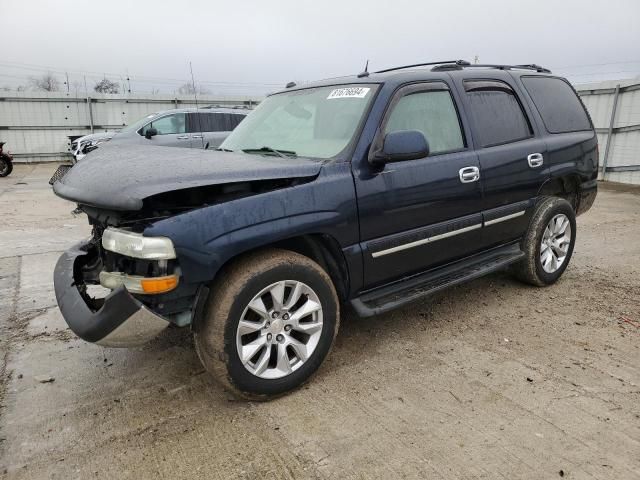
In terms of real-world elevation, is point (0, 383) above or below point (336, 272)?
below

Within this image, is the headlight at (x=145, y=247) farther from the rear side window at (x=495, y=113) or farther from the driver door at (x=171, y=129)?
the driver door at (x=171, y=129)

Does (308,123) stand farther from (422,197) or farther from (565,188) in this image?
(565,188)

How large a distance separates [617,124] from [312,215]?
12310 millimetres

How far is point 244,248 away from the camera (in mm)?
2607

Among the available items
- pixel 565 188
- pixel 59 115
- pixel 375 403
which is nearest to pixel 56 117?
pixel 59 115

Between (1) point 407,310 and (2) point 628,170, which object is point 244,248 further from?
(2) point 628,170

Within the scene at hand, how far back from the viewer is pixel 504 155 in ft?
12.9

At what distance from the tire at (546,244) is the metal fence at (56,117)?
52.4ft

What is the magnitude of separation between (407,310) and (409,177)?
1328 mm

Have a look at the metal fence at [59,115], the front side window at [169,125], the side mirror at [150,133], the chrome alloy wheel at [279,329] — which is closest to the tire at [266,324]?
the chrome alloy wheel at [279,329]

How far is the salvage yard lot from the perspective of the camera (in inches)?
90.9

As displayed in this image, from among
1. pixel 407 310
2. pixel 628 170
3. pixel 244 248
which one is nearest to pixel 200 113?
pixel 407 310

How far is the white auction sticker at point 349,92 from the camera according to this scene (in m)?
3.39

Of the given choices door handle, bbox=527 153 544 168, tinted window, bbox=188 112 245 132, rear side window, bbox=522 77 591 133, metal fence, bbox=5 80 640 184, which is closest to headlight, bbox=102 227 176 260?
door handle, bbox=527 153 544 168
